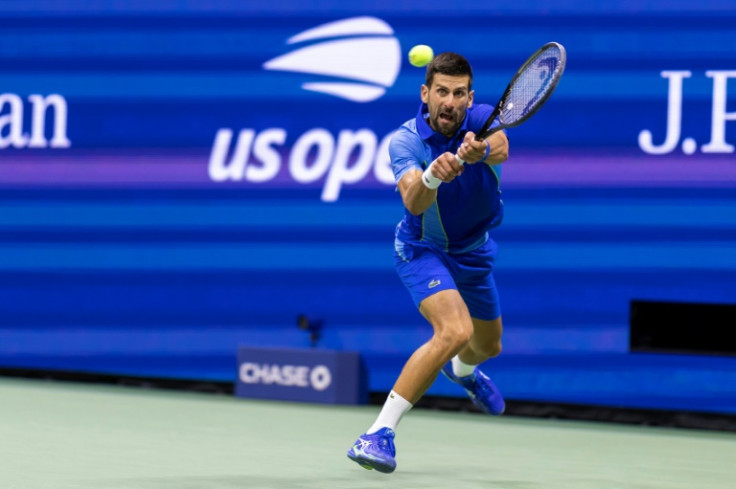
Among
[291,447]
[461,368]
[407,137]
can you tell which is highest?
[407,137]

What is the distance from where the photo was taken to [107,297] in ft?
26.2

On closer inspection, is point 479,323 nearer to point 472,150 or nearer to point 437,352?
point 437,352

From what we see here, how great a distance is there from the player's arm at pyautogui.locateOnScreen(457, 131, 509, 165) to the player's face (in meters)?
0.16

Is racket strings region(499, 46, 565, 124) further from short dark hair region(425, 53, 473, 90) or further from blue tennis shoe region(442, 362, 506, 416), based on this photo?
blue tennis shoe region(442, 362, 506, 416)

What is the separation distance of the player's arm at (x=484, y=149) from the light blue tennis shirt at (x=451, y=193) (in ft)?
0.58

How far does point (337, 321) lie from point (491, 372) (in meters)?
0.94

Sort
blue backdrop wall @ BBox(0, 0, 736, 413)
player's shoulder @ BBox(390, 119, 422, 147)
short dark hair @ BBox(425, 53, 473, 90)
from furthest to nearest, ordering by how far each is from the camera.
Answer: blue backdrop wall @ BBox(0, 0, 736, 413) → player's shoulder @ BBox(390, 119, 422, 147) → short dark hair @ BBox(425, 53, 473, 90)

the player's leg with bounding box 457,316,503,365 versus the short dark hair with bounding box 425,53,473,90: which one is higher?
the short dark hair with bounding box 425,53,473,90

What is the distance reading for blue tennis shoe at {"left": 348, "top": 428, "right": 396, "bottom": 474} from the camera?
450 cm

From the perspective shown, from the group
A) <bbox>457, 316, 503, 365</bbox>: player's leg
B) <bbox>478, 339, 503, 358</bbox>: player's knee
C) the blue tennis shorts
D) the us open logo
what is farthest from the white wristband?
the us open logo

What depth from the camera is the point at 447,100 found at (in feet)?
15.8

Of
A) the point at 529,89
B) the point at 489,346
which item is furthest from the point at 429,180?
the point at 489,346

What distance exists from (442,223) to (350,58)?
8.85ft

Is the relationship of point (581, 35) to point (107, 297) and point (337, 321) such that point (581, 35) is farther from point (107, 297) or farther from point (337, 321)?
point (107, 297)
